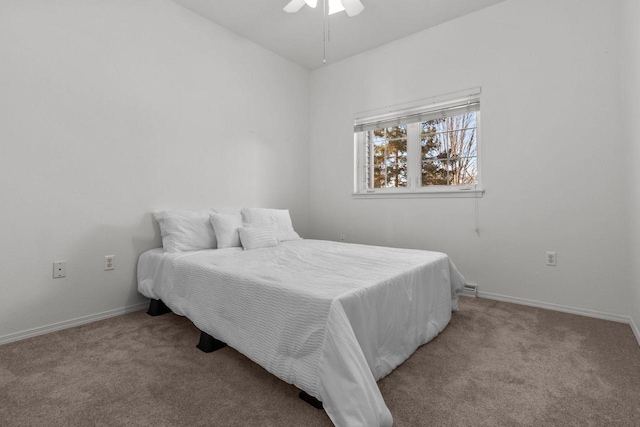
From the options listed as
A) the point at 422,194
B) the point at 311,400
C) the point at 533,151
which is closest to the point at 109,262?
the point at 311,400

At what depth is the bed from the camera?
1.16 metres

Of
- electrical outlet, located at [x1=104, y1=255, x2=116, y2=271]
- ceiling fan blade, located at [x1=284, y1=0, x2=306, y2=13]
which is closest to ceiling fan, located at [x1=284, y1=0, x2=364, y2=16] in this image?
ceiling fan blade, located at [x1=284, y1=0, x2=306, y2=13]

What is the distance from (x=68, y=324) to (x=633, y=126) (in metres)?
3.94

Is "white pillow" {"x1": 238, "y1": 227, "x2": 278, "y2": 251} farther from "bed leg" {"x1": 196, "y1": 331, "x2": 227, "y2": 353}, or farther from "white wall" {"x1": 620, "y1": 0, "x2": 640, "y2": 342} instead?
"white wall" {"x1": 620, "y1": 0, "x2": 640, "y2": 342}

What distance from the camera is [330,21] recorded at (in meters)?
3.01

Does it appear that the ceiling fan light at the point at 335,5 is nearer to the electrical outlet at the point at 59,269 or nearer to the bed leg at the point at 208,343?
the bed leg at the point at 208,343

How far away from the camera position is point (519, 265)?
2.66 m

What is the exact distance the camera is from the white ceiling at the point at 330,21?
2.76 meters

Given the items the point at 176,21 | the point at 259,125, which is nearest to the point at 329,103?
the point at 259,125

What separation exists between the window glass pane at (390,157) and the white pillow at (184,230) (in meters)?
1.94

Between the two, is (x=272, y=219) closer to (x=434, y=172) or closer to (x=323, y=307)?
(x=434, y=172)

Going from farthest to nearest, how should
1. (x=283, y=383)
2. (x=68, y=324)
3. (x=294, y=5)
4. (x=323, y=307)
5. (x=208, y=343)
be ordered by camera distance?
1. (x=294, y=5)
2. (x=68, y=324)
3. (x=208, y=343)
4. (x=283, y=383)
5. (x=323, y=307)

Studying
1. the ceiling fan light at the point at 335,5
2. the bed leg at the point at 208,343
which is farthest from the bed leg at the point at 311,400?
the ceiling fan light at the point at 335,5

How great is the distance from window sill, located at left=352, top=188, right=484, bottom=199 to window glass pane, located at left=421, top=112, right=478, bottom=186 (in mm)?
134
